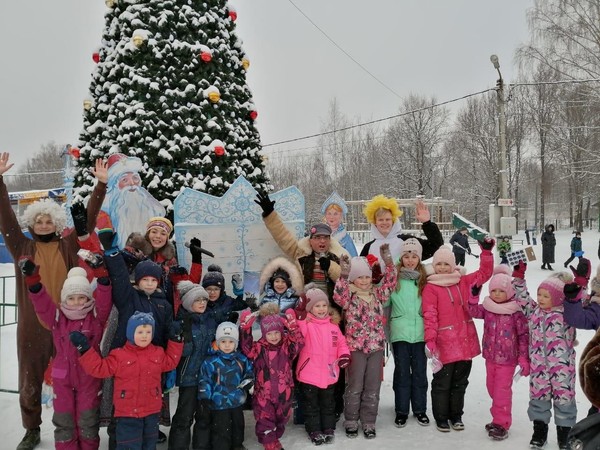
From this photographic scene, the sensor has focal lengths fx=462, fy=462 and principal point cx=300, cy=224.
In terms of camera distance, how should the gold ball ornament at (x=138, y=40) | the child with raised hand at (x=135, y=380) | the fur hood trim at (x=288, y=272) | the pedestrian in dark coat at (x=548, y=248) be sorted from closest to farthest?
the child with raised hand at (x=135, y=380) < the fur hood trim at (x=288, y=272) < the gold ball ornament at (x=138, y=40) < the pedestrian in dark coat at (x=548, y=248)

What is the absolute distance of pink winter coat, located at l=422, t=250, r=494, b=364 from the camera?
164 inches

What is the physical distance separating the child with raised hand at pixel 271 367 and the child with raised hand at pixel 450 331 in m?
1.26

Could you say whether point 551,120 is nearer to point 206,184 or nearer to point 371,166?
point 371,166

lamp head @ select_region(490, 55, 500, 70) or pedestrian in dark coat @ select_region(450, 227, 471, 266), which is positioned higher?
lamp head @ select_region(490, 55, 500, 70)

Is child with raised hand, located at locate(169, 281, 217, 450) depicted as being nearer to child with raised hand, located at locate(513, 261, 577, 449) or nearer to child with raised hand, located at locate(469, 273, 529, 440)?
child with raised hand, located at locate(469, 273, 529, 440)

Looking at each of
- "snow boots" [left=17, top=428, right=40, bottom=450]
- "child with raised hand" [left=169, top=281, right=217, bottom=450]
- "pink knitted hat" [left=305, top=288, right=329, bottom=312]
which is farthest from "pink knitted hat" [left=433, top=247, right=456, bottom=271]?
"snow boots" [left=17, top=428, right=40, bottom=450]

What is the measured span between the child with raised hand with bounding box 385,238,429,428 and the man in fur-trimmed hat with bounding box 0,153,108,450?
2851mm

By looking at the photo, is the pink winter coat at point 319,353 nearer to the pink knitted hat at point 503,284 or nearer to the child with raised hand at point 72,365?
the pink knitted hat at point 503,284

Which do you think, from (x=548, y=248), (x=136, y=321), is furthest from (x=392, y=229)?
(x=548, y=248)

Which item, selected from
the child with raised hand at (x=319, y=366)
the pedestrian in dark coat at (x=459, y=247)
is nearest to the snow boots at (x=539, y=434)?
the child with raised hand at (x=319, y=366)

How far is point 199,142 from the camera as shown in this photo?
5.57m

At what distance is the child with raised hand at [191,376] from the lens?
369 centimetres

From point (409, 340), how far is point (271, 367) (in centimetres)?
134

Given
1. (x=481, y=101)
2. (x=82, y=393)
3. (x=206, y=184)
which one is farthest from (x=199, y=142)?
(x=481, y=101)
